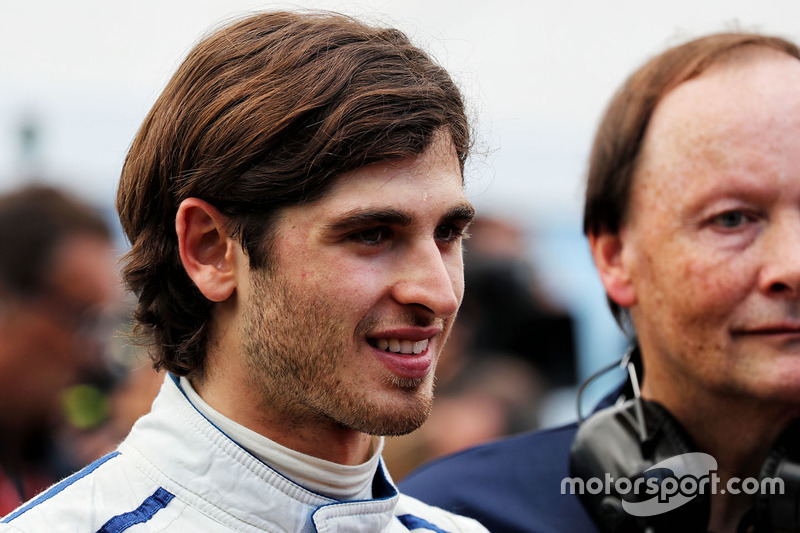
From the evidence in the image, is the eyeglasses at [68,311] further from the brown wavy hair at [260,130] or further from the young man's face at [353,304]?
the young man's face at [353,304]

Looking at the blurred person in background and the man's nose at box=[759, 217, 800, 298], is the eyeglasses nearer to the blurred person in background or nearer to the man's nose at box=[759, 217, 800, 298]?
the blurred person in background

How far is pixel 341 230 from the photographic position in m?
2.19

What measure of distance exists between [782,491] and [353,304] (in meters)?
1.45

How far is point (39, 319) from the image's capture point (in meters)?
3.74

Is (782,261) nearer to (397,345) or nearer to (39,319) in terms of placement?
(397,345)

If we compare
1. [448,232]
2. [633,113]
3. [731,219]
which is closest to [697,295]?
[731,219]

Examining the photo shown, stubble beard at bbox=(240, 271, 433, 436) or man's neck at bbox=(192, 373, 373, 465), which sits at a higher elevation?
stubble beard at bbox=(240, 271, 433, 436)

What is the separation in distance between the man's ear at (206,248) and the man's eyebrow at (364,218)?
0.28 meters

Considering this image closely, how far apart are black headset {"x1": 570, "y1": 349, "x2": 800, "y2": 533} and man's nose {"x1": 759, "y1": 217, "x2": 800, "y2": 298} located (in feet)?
1.46

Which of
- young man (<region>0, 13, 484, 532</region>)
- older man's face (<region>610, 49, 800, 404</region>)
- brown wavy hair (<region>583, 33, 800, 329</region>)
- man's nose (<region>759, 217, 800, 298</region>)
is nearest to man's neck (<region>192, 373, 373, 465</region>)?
young man (<region>0, 13, 484, 532</region>)

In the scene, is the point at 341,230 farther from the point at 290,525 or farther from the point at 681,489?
the point at 681,489

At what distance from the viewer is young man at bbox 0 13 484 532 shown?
84.4 inches

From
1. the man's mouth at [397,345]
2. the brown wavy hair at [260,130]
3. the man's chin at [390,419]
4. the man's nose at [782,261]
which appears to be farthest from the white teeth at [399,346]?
the man's nose at [782,261]

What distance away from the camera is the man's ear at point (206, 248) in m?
2.29
